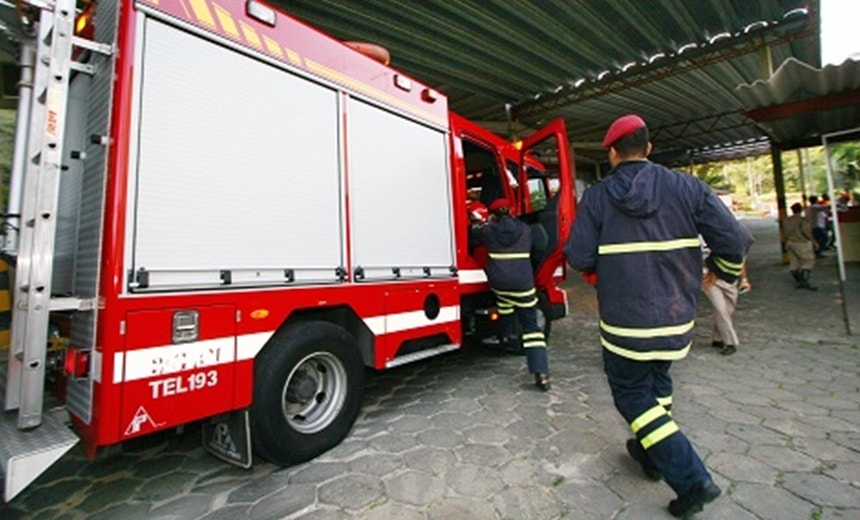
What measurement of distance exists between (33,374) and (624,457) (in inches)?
120

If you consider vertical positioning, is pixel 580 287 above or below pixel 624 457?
above

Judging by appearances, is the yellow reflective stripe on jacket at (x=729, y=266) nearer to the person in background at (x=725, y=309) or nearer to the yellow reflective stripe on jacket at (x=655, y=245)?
the yellow reflective stripe on jacket at (x=655, y=245)

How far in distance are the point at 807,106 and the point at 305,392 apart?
23.8 ft

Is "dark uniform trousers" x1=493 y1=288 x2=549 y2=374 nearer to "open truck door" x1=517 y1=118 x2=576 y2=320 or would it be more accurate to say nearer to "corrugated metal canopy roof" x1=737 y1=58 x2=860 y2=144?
"open truck door" x1=517 y1=118 x2=576 y2=320

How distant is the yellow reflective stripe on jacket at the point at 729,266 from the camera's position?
1947 millimetres

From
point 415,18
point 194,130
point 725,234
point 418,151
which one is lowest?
point 725,234

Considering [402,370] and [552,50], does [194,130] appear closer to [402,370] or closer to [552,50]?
[402,370]

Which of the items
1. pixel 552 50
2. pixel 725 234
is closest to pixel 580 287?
pixel 552 50

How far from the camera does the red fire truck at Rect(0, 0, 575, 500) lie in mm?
1771

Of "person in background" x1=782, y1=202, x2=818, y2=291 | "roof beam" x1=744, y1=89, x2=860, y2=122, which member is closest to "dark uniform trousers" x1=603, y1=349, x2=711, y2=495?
"roof beam" x1=744, y1=89, x2=860, y2=122

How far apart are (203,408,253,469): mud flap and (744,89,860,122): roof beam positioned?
7.27 m

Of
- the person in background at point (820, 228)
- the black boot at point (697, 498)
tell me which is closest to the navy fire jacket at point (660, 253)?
the black boot at point (697, 498)

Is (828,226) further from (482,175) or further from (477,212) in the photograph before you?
(477,212)

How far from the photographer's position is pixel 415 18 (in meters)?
5.48
